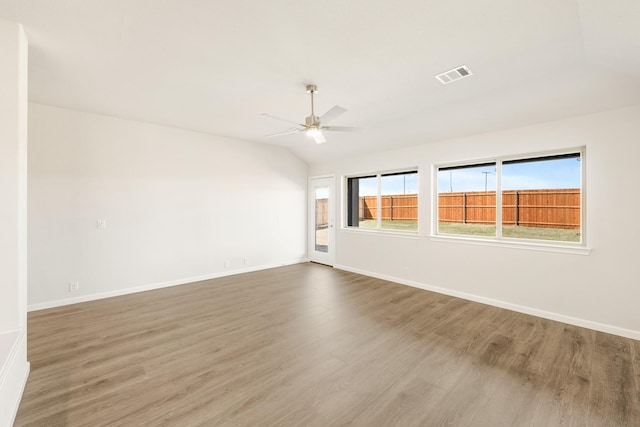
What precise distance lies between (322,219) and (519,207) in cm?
395

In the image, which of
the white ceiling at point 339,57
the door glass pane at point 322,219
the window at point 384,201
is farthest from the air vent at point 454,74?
the door glass pane at point 322,219

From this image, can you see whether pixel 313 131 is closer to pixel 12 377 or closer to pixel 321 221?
pixel 12 377

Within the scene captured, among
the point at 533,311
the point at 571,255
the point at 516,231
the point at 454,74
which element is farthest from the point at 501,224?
the point at 454,74

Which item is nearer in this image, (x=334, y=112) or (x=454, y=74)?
(x=454, y=74)

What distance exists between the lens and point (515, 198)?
3.97 metres

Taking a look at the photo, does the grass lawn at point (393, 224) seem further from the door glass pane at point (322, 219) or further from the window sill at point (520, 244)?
the door glass pane at point (322, 219)

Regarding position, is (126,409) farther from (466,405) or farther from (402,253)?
(402,253)

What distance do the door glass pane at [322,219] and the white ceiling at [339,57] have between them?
2.83 metres

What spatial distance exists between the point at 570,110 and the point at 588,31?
157cm

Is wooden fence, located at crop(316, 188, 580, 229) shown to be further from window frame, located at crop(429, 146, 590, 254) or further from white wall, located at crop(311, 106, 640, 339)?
white wall, located at crop(311, 106, 640, 339)

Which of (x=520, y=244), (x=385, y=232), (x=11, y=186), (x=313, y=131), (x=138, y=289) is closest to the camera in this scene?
(x=11, y=186)

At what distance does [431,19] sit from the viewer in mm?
1973

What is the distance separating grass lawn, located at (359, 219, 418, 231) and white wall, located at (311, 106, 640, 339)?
478mm

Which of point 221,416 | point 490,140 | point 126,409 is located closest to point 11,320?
point 126,409
